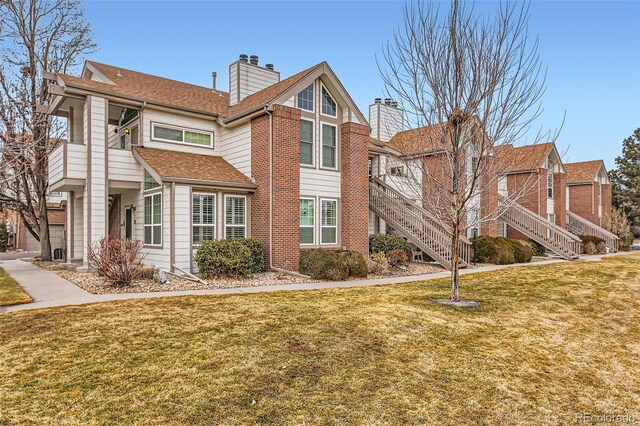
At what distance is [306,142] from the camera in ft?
52.5

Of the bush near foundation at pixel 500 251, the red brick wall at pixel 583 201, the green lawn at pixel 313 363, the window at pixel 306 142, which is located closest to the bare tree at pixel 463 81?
the green lawn at pixel 313 363

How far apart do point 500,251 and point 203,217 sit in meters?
13.6

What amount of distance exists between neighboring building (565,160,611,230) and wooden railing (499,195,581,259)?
1321cm

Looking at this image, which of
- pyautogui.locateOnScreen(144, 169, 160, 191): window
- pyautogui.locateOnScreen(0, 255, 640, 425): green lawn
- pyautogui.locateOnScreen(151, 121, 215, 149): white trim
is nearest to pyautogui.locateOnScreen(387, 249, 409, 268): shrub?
pyautogui.locateOnScreen(0, 255, 640, 425): green lawn

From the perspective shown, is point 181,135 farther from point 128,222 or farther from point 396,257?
point 396,257

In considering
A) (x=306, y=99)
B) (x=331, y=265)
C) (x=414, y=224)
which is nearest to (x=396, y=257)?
(x=414, y=224)

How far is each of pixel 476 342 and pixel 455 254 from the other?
9.53ft

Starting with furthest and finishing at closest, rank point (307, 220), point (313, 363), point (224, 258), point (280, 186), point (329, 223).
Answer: point (329, 223) → point (307, 220) → point (280, 186) → point (224, 258) → point (313, 363)

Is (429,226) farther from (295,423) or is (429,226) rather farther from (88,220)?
(295,423)

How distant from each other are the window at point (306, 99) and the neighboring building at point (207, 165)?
0.13ft

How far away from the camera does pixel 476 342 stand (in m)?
6.79

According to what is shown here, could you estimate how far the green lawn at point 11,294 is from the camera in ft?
29.3

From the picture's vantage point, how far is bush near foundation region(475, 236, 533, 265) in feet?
63.2

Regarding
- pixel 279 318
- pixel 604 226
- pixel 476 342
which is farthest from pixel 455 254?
pixel 604 226
